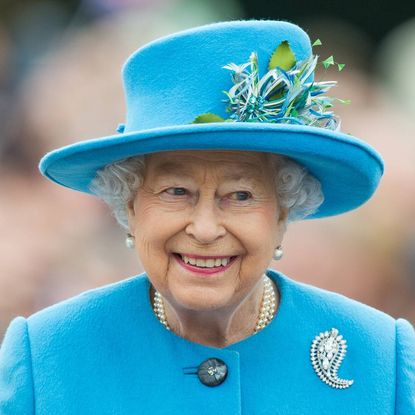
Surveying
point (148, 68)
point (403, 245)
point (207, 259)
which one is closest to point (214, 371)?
point (207, 259)

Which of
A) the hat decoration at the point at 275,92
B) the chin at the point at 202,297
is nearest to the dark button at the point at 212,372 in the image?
the chin at the point at 202,297

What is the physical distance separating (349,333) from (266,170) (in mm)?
648

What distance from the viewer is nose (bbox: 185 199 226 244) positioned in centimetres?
290

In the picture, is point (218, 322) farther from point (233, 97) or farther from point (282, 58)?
point (282, 58)


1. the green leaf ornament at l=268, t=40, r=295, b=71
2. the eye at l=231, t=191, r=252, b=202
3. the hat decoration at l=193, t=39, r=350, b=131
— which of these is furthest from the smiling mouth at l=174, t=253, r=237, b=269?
the green leaf ornament at l=268, t=40, r=295, b=71

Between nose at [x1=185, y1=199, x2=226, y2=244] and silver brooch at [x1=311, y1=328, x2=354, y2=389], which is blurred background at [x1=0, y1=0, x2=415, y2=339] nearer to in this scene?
silver brooch at [x1=311, y1=328, x2=354, y2=389]

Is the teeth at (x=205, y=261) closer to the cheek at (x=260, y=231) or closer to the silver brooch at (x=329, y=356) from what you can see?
the cheek at (x=260, y=231)

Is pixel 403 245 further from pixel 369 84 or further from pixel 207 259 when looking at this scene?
pixel 207 259

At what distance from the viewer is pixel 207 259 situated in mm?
2977

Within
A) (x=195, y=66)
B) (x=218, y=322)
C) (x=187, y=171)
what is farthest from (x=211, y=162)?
(x=218, y=322)

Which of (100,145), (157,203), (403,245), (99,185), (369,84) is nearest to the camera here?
(100,145)

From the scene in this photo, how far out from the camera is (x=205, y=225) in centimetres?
291

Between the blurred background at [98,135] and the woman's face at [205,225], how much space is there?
2.08 metres

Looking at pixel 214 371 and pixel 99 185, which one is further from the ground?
pixel 99 185
